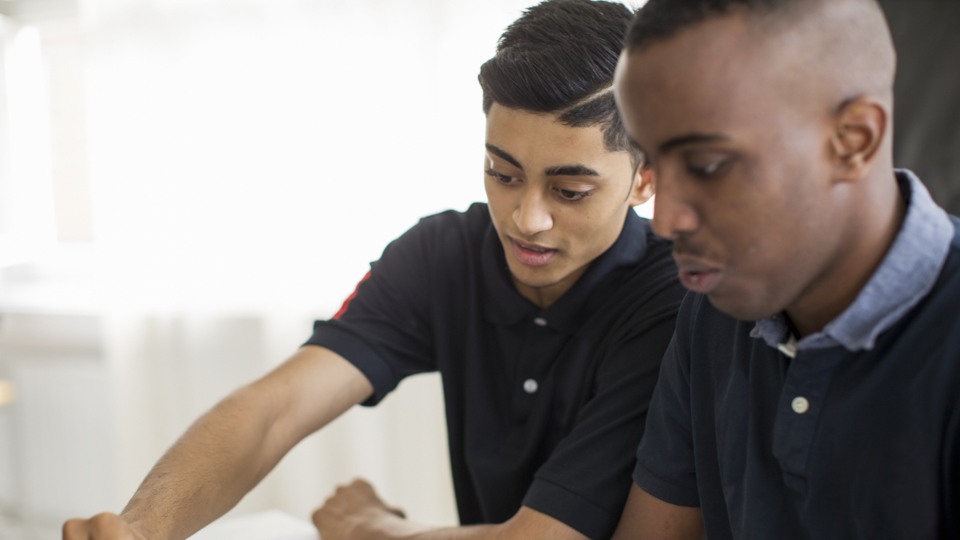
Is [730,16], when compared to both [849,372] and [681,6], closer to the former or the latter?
[681,6]

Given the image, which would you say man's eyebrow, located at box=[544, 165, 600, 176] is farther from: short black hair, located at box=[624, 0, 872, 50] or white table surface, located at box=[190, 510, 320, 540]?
white table surface, located at box=[190, 510, 320, 540]

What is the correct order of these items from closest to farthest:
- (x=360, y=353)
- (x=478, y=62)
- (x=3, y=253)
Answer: (x=360, y=353)
(x=478, y=62)
(x=3, y=253)

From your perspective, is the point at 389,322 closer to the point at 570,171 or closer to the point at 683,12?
the point at 570,171

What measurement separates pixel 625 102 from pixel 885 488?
15.1 inches

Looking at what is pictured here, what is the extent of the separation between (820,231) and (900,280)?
76 mm

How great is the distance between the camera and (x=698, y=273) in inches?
30.8

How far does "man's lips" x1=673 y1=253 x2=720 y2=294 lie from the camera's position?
77cm

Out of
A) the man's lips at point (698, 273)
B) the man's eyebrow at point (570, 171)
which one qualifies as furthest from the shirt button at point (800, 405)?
the man's eyebrow at point (570, 171)

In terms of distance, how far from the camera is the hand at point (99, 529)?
0.99 metres

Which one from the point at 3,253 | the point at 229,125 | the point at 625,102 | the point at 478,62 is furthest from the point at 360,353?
the point at 3,253

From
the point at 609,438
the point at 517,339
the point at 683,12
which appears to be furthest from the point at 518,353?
the point at 683,12

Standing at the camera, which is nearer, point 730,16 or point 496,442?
point 730,16

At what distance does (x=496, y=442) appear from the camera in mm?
1426

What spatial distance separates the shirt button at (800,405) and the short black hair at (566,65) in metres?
0.50
